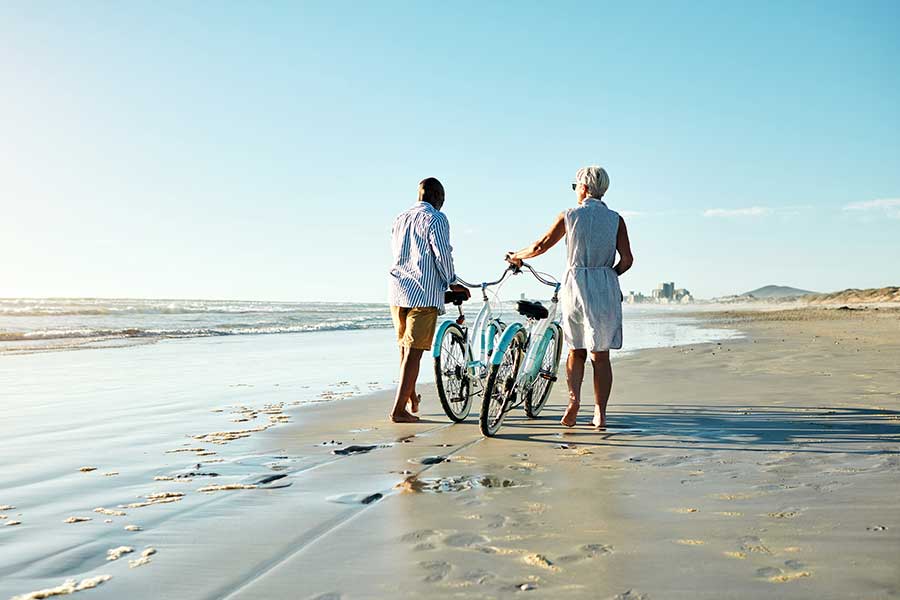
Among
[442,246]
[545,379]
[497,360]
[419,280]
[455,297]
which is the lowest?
[545,379]

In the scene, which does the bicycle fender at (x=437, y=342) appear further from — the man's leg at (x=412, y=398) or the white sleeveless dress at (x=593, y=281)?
the white sleeveless dress at (x=593, y=281)

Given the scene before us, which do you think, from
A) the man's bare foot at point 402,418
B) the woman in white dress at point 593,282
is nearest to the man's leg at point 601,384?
the woman in white dress at point 593,282

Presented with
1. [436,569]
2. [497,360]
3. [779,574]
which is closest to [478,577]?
[436,569]

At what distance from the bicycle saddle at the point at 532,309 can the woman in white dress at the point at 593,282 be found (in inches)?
6.8

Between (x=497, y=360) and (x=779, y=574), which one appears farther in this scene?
(x=497, y=360)

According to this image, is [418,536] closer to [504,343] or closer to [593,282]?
[504,343]

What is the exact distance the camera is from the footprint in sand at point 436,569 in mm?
2373

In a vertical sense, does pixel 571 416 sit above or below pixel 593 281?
below

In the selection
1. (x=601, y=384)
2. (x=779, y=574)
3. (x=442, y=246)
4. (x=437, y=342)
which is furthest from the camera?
(x=442, y=246)

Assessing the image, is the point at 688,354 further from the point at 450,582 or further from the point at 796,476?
the point at 450,582

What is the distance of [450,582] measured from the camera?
233 centimetres

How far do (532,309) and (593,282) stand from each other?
521 mm

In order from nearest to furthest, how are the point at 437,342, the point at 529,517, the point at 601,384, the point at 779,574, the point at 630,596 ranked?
the point at 630,596 → the point at 779,574 → the point at 529,517 → the point at 601,384 → the point at 437,342

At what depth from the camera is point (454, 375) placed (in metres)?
6.03
